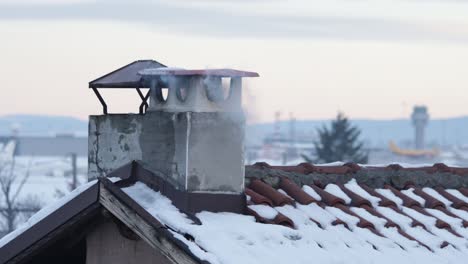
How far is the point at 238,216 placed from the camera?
814 centimetres

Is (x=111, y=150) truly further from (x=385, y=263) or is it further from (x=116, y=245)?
(x=385, y=263)

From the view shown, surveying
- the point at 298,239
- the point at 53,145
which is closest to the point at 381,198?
the point at 298,239

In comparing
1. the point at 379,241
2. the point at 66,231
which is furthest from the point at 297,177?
the point at 66,231

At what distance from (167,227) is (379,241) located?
1456mm

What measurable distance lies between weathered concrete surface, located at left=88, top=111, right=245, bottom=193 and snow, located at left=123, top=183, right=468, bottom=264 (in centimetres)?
18

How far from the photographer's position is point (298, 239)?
7922 millimetres

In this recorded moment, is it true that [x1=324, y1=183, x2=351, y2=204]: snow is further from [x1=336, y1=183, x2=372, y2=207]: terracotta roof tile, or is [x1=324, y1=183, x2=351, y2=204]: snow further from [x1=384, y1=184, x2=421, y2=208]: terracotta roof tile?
[x1=384, y1=184, x2=421, y2=208]: terracotta roof tile

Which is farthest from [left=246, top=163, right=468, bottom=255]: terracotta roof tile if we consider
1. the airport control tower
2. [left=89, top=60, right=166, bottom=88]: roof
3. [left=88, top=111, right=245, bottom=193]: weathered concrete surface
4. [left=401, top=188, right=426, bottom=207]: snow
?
the airport control tower

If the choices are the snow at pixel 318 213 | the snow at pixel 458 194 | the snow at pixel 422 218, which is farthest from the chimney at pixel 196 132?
the snow at pixel 458 194

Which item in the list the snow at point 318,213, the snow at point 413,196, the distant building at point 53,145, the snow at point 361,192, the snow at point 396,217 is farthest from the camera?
the distant building at point 53,145

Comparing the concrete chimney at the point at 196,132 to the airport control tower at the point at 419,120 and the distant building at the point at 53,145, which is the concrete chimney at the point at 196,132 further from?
the airport control tower at the point at 419,120

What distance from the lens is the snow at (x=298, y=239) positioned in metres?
7.48

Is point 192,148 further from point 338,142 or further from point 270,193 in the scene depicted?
point 338,142

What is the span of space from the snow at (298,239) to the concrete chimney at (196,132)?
20 centimetres
